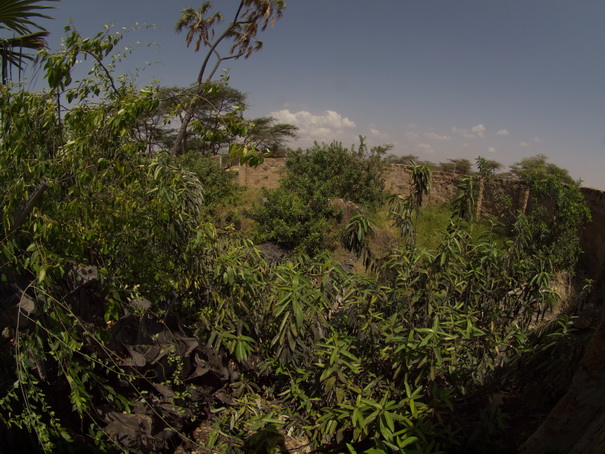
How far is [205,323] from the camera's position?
12.2 feet

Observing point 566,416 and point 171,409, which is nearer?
point 566,416

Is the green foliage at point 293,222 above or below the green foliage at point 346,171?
below

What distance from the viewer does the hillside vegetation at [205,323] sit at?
8.86ft

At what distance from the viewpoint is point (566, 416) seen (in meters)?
2.85

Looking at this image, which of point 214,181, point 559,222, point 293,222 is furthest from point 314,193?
point 559,222

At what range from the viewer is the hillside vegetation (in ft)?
8.86

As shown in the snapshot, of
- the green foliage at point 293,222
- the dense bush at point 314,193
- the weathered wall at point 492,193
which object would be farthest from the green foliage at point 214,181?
the green foliage at point 293,222

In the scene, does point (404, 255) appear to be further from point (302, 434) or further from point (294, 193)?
point (294, 193)

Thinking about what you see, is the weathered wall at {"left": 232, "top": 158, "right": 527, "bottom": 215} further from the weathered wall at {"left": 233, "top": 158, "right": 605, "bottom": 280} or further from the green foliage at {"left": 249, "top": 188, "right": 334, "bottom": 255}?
the green foliage at {"left": 249, "top": 188, "right": 334, "bottom": 255}

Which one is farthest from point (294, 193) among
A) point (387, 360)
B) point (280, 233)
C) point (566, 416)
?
point (566, 416)

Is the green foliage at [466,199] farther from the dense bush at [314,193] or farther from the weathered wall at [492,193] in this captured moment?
the dense bush at [314,193]

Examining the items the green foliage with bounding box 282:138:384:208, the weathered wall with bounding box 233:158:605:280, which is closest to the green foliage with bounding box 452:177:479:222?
the weathered wall with bounding box 233:158:605:280

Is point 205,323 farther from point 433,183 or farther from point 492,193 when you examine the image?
point 433,183

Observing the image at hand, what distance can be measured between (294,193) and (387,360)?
6953 mm
